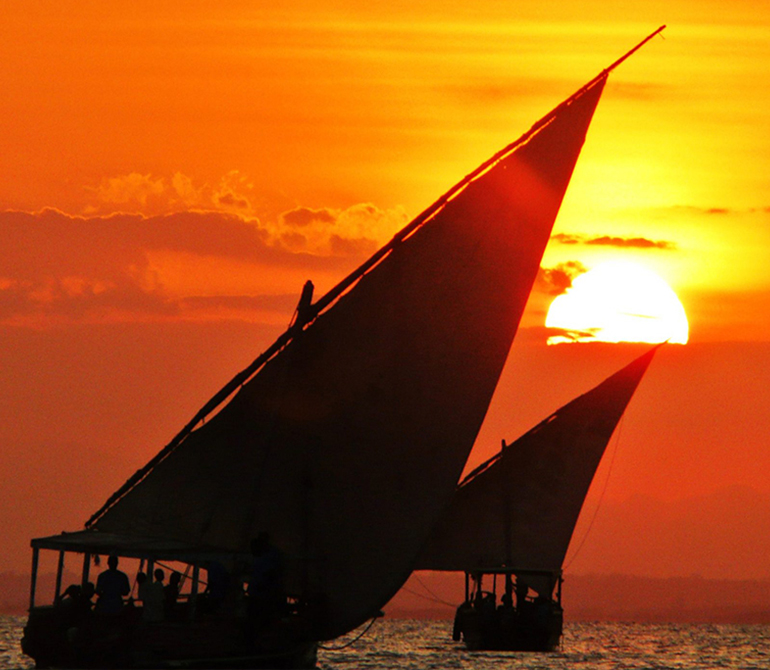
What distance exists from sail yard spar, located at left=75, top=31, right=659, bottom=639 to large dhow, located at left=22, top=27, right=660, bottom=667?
3cm

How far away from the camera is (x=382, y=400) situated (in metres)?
33.0

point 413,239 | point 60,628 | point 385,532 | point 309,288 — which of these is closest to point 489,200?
point 413,239

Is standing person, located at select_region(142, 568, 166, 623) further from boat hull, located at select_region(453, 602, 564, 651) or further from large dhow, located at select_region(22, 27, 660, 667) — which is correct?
boat hull, located at select_region(453, 602, 564, 651)

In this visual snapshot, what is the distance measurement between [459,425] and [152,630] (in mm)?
7690

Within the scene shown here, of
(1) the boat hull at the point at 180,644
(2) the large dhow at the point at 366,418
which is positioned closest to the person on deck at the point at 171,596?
(2) the large dhow at the point at 366,418

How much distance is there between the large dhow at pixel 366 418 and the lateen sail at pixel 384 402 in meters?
0.03

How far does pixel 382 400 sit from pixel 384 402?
61 mm

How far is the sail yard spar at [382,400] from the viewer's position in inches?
1283

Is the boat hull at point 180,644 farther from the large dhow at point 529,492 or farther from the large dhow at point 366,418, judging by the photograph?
the large dhow at point 529,492

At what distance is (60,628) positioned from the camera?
106ft

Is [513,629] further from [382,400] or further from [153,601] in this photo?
[153,601]

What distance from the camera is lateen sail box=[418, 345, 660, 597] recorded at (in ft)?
217

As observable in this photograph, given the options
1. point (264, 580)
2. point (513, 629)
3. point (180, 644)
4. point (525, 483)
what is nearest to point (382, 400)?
point (264, 580)

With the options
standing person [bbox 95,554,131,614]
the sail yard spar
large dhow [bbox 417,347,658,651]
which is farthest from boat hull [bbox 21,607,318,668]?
large dhow [bbox 417,347,658,651]
